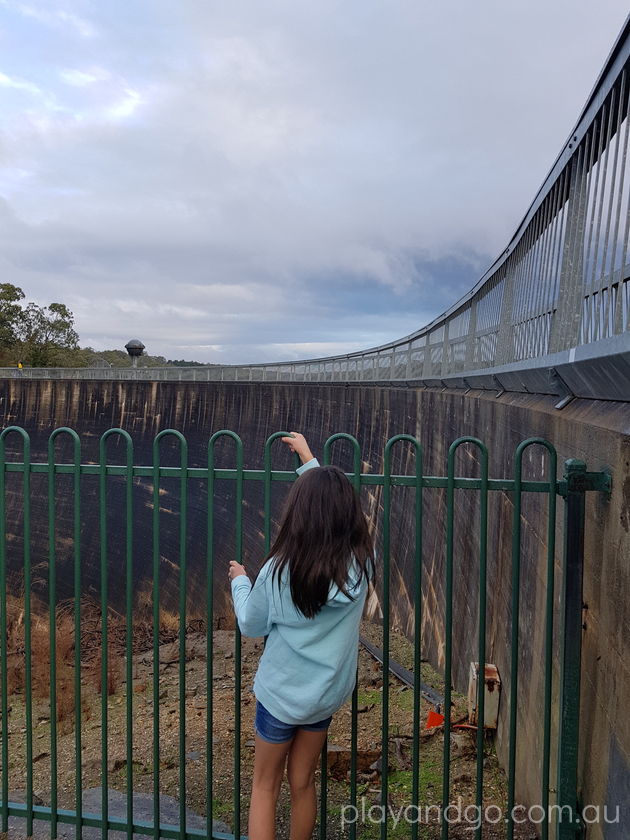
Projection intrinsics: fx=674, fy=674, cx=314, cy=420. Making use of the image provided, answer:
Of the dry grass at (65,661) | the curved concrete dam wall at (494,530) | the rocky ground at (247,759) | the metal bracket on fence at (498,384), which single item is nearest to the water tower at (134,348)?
the curved concrete dam wall at (494,530)

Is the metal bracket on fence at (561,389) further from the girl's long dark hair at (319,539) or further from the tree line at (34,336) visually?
the tree line at (34,336)

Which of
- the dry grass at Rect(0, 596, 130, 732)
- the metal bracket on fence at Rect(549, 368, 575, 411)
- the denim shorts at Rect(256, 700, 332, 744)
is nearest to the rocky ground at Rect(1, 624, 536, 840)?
the denim shorts at Rect(256, 700, 332, 744)

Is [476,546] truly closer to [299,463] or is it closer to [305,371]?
[299,463]

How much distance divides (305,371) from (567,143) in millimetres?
20608

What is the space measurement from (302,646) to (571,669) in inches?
42.4

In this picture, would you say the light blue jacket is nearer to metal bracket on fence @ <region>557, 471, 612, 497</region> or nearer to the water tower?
metal bracket on fence @ <region>557, 471, 612, 497</region>

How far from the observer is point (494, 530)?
16.5ft

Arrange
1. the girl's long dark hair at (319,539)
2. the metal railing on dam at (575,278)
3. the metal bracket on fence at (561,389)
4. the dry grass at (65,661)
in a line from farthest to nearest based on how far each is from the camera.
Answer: the dry grass at (65,661) < the metal bracket on fence at (561,389) < the metal railing on dam at (575,278) < the girl's long dark hair at (319,539)

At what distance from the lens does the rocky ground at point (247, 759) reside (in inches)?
147

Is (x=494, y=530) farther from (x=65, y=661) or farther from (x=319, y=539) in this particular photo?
(x=65, y=661)

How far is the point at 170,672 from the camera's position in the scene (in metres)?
10.2

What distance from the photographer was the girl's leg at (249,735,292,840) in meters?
2.42

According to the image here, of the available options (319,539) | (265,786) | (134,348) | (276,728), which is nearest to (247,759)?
(265,786)

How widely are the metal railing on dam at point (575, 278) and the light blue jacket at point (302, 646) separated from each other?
1255 mm
